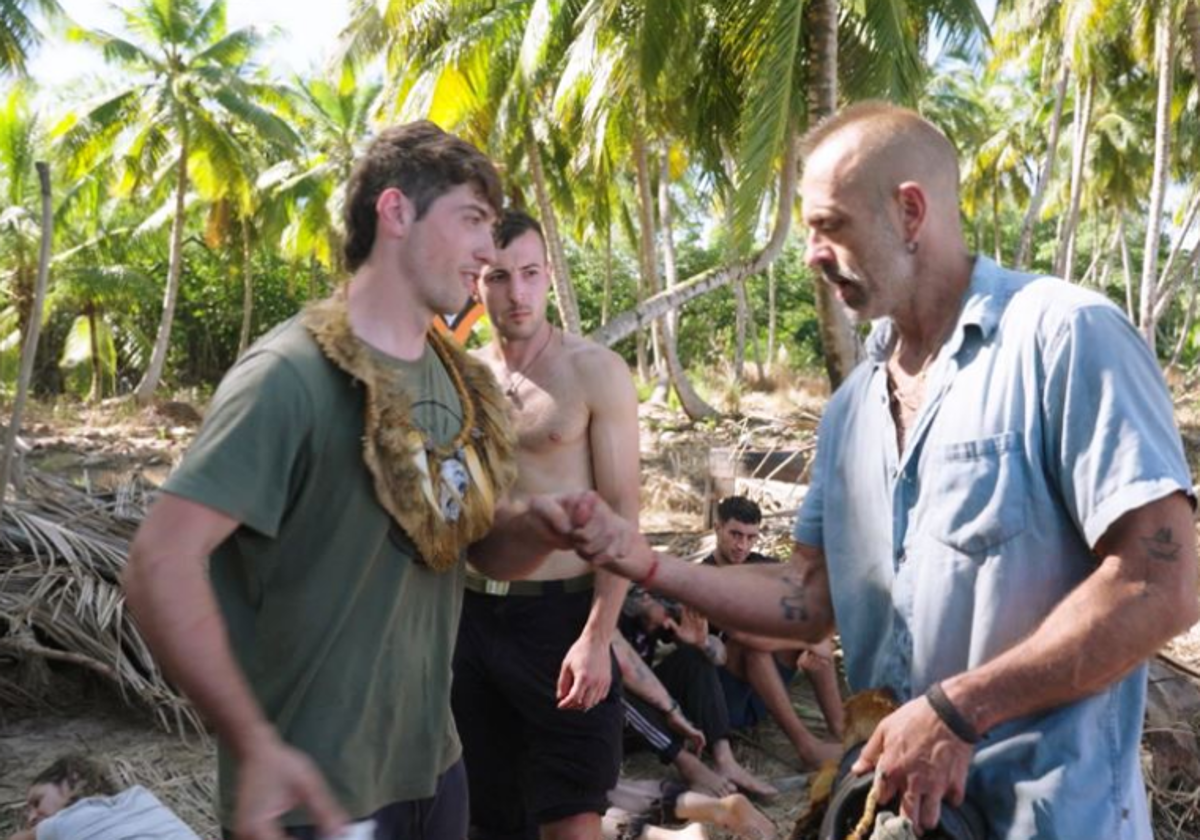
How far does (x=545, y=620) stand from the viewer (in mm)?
3682

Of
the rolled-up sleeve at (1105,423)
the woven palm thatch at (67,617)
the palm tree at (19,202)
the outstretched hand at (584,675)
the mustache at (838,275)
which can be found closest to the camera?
the rolled-up sleeve at (1105,423)

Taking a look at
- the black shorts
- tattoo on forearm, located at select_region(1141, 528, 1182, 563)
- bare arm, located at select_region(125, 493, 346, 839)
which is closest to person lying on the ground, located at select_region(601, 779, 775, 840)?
the black shorts

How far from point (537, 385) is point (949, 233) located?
6.31 ft

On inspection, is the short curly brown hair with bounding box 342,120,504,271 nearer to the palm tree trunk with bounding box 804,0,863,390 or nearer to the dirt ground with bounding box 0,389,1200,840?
the dirt ground with bounding box 0,389,1200,840

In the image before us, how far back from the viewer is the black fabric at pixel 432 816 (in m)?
2.37

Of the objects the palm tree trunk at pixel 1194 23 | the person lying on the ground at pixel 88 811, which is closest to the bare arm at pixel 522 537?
the person lying on the ground at pixel 88 811

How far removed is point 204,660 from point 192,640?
0.04 m

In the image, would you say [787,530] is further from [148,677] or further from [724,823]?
[148,677]

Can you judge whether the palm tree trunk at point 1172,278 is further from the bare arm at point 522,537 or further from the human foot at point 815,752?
the bare arm at point 522,537

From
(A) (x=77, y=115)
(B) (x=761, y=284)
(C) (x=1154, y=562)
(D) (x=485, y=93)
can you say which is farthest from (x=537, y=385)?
(B) (x=761, y=284)

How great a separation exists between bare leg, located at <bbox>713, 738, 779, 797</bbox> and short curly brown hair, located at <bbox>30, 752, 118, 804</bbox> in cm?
261

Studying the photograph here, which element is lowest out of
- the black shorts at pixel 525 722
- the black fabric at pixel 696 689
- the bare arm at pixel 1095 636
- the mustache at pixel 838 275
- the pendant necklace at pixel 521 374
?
the black fabric at pixel 696 689

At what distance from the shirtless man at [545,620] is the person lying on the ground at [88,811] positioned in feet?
3.15

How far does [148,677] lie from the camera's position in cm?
588
